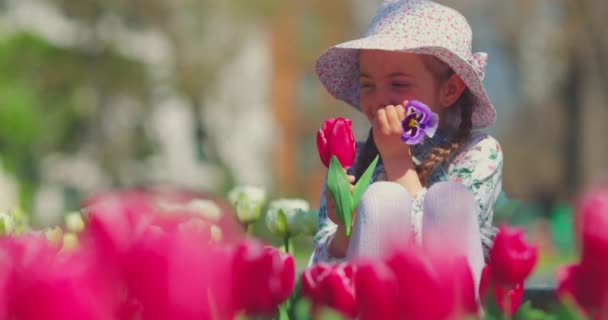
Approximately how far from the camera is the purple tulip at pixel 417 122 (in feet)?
7.36

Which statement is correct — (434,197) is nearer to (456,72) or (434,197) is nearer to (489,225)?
(489,225)

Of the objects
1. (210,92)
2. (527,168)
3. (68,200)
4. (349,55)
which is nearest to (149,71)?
(210,92)

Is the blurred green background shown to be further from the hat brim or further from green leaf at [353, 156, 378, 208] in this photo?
green leaf at [353, 156, 378, 208]

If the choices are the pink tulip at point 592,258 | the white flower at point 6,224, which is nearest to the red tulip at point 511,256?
the pink tulip at point 592,258

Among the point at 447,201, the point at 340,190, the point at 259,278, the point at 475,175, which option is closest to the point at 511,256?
the point at 447,201

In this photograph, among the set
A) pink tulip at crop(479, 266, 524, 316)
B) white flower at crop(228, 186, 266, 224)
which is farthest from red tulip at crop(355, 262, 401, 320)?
white flower at crop(228, 186, 266, 224)

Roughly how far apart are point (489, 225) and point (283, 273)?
1340 millimetres

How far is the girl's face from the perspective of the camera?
266cm

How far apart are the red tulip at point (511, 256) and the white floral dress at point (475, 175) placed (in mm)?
828

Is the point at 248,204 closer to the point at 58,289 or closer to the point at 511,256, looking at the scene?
the point at 511,256

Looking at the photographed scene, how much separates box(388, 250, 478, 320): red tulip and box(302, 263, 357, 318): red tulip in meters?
0.36

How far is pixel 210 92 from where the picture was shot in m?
25.9

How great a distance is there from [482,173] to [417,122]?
0.42 metres

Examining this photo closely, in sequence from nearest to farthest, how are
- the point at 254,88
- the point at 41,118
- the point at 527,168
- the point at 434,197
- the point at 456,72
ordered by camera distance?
1. the point at 434,197
2. the point at 456,72
3. the point at 41,118
4. the point at 254,88
5. the point at 527,168
